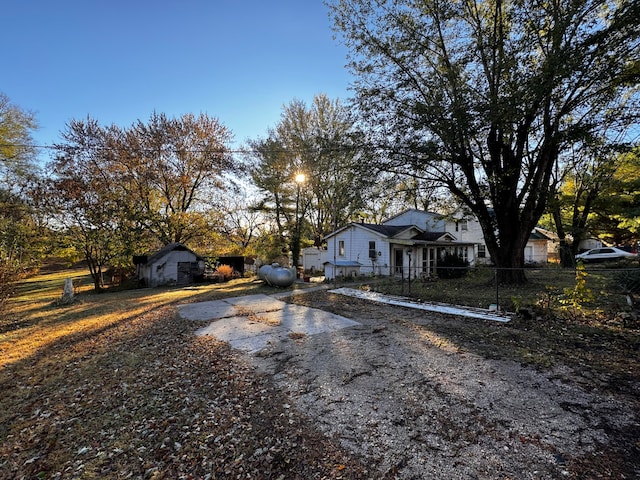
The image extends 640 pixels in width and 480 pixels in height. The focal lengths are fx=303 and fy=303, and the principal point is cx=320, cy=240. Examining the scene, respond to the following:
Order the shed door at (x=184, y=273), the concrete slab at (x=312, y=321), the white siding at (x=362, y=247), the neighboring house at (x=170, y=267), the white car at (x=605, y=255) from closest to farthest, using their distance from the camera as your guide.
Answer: the concrete slab at (x=312, y=321), the neighboring house at (x=170, y=267), the shed door at (x=184, y=273), the white siding at (x=362, y=247), the white car at (x=605, y=255)

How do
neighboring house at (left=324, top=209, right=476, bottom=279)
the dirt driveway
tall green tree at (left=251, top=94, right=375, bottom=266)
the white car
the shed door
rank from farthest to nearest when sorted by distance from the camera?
tall green tree at (left=251, top=94, right=375, bottom=266), the white car, the shed door, neighboring house at (left=324, top=209, right=476, bottom=279), the dirt driveway

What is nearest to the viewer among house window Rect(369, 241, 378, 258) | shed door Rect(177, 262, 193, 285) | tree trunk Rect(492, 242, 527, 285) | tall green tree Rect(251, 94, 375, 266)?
tree trunk Rect(492, 242, 527, 285)

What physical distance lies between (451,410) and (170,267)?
1885 centimetres

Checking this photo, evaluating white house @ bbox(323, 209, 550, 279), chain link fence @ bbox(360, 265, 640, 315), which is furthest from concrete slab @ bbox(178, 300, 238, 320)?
white house @ bbox(323, 209, 550, 279)

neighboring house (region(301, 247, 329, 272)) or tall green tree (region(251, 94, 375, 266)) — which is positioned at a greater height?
tall green tree (region(251, 94, 375, 266))

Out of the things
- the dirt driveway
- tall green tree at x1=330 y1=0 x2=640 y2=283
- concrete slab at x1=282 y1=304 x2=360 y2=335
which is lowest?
the dirt driveway

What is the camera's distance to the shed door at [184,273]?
19078 millimetres

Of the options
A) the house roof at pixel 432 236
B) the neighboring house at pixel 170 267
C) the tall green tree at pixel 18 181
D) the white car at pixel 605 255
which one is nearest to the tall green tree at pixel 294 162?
the house roof at pixel 432 236

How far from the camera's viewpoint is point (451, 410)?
3.20 metres

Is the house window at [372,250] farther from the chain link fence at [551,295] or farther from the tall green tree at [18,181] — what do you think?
the tall green tree at [18,181]

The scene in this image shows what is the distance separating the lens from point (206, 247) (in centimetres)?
2352

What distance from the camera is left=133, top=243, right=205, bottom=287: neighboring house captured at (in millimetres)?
18484

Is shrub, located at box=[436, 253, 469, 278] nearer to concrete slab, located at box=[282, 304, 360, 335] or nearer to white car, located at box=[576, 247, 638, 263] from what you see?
concrete slab, located at box=[282, 304, 360, 335]

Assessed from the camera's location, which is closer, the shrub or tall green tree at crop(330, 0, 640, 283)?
tall green tree at crop(330, 0, 640, 283)
